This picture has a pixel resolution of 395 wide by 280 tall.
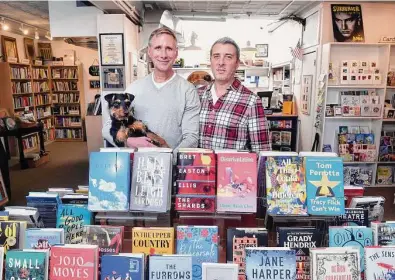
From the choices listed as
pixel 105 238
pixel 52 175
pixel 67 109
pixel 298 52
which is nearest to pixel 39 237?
pixel 105 238

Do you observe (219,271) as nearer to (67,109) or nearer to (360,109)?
(360,109)

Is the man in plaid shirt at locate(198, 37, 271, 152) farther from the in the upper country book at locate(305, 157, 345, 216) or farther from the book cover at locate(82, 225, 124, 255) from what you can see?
the book cover at locate(82, 225, 124, 255)

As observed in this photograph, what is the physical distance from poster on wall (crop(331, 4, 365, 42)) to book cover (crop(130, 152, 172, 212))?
434cm

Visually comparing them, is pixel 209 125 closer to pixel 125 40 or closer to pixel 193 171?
pixel 193 171

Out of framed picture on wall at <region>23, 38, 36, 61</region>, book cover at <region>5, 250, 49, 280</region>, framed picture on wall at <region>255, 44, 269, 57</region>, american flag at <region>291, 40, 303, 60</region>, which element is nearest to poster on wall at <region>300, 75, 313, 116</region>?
american flag at <region>291, 40, 303, 60</region>

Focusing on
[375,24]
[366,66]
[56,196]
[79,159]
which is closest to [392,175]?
[366,66]

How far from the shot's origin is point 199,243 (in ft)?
3.66

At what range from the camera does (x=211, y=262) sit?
→ 110 centimetres

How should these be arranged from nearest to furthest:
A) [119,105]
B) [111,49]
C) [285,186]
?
1. [285,186]
2. [119,105]
3. [111,49]

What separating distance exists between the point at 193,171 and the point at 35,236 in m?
0.59

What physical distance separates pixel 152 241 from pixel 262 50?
285 inches

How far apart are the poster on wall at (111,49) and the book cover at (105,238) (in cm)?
377

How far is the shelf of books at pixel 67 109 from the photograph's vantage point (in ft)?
30.0

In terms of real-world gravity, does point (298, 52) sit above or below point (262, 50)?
below
